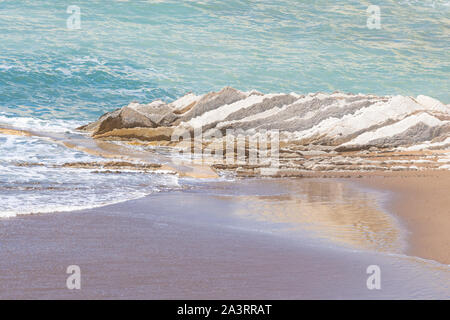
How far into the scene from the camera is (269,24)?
26.1m

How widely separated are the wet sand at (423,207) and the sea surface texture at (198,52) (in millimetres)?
10480

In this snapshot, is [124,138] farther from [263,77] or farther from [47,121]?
[263,77]

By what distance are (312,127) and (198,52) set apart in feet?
34.9

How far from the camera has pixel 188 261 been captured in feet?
14.1

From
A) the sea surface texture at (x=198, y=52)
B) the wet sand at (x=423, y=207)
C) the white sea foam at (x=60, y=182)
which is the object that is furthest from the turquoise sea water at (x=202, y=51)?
the wet sand at (x=423, y=207)

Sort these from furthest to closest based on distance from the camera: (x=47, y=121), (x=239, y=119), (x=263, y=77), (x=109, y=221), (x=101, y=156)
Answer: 1. (x=263, y=77)
2. (x=47, y=121)
3. (x=239, y=119)
4. (x=101, y=156)
5. (x=109, y=221)

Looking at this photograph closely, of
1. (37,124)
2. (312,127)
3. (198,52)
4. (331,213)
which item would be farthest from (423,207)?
(198,52)

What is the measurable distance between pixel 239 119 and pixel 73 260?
9.85 m

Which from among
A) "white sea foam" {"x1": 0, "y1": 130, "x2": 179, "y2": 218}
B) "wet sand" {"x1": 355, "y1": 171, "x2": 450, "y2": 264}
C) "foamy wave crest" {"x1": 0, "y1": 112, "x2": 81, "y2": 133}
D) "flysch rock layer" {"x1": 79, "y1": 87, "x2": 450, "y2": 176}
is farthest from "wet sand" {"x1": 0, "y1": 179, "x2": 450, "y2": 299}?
"foamy wave crest" {"x1": 0, "y1": 112, "x2": 81, "y2": 133}

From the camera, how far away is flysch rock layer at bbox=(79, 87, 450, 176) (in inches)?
408

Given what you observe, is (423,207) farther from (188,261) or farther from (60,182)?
(60,182)

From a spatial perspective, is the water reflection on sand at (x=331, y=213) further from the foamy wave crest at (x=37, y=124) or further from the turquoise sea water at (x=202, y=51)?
the turquoise sea water at (x=202, y=51)

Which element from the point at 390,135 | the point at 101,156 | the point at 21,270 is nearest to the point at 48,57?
the point at 101,156

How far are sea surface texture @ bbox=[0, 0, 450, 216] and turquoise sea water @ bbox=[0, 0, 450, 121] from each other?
0.15 ft
